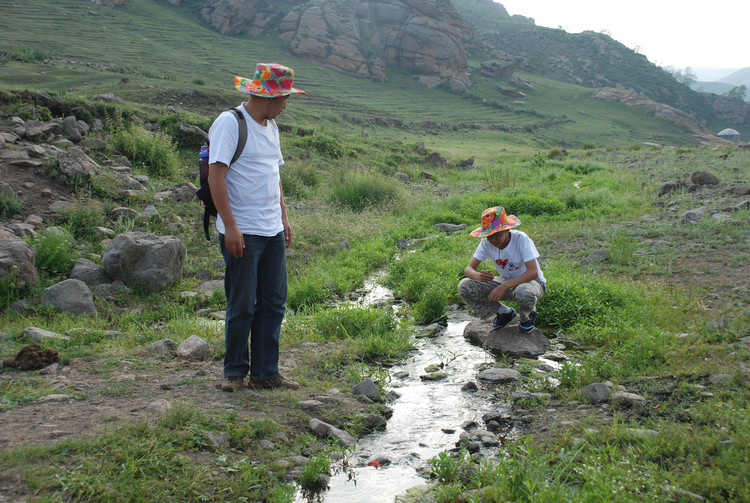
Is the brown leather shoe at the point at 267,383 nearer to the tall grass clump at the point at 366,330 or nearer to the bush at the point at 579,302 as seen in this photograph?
the tall grass clump at the point at 366,330

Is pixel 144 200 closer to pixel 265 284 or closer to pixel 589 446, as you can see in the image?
pixel 265 284

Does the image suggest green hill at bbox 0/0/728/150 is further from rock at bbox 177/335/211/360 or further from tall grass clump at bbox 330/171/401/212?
rock at bbox 177/335/211/360

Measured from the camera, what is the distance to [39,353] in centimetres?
423

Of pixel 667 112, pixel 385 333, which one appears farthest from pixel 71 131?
pixel 667 112

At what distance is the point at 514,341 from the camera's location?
5.32 meters

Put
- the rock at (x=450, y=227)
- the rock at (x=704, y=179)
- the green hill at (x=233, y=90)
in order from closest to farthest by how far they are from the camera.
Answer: the rock at (x=450, y=227), the rock at (x=704, y=179), the green hill at (x=233, y=90)

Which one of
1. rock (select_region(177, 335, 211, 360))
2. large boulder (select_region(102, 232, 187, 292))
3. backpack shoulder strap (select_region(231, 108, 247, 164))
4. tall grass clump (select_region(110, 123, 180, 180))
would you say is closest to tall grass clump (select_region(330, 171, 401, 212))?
tall grass clump (select_region(110, 123, 180, 180))

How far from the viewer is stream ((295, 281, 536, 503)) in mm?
3189

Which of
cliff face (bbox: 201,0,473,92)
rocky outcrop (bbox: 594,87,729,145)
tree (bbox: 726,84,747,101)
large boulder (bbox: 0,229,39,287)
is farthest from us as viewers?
tree (bbox: 726,84,747,101)

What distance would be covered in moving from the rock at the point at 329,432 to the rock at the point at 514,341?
7.11 feet

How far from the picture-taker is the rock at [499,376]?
460cm

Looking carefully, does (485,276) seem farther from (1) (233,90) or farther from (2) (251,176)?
(1) (233,90)

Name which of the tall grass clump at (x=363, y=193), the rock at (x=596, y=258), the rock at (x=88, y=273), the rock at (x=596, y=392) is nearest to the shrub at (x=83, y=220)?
the rock at (x=88, y=273)

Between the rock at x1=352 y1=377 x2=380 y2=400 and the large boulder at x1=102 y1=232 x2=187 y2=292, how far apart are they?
3265 millimetres
